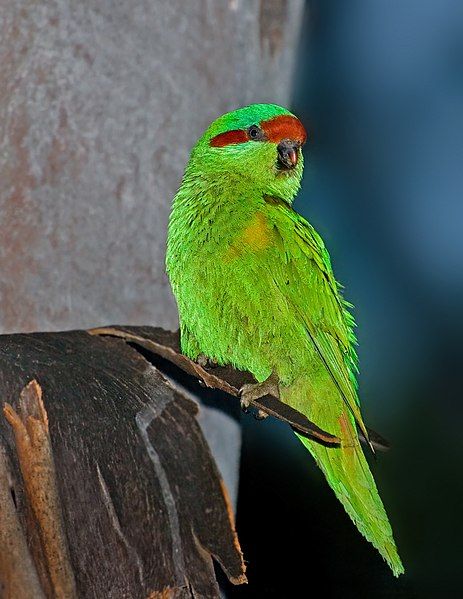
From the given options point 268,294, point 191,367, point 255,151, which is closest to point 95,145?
point 255,151

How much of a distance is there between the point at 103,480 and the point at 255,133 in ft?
3.38

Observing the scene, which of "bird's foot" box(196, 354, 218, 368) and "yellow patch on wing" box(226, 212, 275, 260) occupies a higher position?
"yellow patch on wing" box(226, 212, 275, 260)

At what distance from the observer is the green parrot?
2.10 metres

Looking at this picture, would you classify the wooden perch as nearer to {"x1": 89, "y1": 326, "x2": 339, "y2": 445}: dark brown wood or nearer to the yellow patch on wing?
{"x1": 89, "y1": 326, "x2": 339, "y2": 445}: dark brown wood

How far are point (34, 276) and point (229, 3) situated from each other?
1199 mm

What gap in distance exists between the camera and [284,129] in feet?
7.02

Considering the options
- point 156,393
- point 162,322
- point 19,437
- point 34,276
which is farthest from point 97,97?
point 19,437

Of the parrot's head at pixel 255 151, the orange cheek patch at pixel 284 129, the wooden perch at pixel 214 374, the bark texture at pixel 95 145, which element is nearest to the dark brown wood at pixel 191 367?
the wooden perch at pixel 214 374

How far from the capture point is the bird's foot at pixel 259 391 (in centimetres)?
192

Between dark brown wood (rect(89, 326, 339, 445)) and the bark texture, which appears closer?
dark brown wood (rect(89, 326, 339, 445))

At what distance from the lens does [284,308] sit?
7.07 feet

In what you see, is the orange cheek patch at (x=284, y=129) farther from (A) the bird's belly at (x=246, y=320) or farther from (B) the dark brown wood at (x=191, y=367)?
(B) the dark brown wood at (x=191, y=367)

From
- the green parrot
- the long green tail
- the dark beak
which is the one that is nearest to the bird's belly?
the green parrot

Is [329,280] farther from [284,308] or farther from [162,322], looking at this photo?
[162,322]
